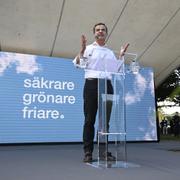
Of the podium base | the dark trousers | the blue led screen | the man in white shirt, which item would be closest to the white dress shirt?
the man in white shirt

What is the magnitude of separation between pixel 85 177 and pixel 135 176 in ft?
0.99

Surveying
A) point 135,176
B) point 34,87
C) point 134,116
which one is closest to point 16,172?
point 135,176

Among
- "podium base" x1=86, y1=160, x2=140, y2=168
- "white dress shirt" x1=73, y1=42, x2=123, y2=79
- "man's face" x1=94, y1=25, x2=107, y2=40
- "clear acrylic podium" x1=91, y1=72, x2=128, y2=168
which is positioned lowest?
"podium base" x1=86, y1=160, x2=140, y2=168

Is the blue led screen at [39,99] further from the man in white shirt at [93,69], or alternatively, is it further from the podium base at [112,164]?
the podium base at [112,164]

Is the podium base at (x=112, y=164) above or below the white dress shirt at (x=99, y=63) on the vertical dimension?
below

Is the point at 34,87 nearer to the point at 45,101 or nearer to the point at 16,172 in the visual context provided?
the point at 45,101

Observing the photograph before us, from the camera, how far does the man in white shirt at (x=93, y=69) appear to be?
2527 mm

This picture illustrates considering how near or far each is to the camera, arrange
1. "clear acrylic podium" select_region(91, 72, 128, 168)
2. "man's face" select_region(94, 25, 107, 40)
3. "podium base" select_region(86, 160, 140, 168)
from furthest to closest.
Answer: "man's face" select_region(94, 25, 107, 40)
"clear acrylic podium" select_region(91, 72, 128, 168)
"podium base" select_region(86, 160, 140, 168)

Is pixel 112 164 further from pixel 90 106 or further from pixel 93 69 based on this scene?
pixel 93 69

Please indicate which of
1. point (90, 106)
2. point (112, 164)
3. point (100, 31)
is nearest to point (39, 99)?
point (90, 106)

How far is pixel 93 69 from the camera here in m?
2.55

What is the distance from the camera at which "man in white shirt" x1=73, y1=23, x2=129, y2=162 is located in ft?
8.29

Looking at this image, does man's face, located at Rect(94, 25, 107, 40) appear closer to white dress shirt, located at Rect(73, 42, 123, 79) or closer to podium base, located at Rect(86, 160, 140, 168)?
white dress shirt, located at Rect(73, 42, 123, 79)

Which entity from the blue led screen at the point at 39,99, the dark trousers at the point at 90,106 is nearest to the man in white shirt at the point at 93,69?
the dark trousers at the point at 90,106
